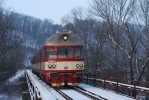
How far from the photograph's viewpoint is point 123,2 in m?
39.5

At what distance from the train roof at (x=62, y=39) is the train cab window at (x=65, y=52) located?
1.44ft

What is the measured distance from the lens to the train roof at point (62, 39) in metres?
24.9

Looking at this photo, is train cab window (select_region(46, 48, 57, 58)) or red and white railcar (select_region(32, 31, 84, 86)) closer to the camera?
red and white railcar (select_region(32, 31, 84, 86))

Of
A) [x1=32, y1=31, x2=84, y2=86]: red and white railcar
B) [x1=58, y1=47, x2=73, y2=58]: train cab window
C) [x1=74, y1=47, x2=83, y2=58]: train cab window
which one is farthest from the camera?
[x1=74, y1=47, x2=83, y2=58]: train cab window

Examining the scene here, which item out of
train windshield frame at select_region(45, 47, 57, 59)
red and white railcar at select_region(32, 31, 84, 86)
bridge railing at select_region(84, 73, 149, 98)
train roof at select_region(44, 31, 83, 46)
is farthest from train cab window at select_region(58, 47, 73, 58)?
bridge railing at select_region(84, 73, 149, 98)

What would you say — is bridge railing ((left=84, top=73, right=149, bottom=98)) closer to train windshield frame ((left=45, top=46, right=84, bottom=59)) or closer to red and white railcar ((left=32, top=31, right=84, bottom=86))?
red and white railcar ((left=32, top=31, right=84, bottom=86))

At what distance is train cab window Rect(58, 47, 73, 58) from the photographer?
24.8 m

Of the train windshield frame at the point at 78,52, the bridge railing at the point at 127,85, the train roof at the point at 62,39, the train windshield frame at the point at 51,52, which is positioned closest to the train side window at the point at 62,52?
the train windshield frame at the point at 51,52

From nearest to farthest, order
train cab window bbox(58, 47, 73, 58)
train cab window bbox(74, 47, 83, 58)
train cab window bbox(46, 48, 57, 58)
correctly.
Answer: train cab window bbox(46, 48, 57, 58), train cab window bbox(58, 47, 73, 58), train cab window bbox(74, 47, 83, 58)

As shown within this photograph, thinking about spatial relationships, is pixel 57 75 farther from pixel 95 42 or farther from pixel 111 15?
pixel 95 42

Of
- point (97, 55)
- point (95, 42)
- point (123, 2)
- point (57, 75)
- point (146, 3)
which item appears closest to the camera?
point (57, 75)

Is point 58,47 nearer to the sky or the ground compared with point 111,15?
nearer to the ground

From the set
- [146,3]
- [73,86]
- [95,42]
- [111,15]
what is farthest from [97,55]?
[73,86]

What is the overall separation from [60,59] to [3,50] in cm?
2725
